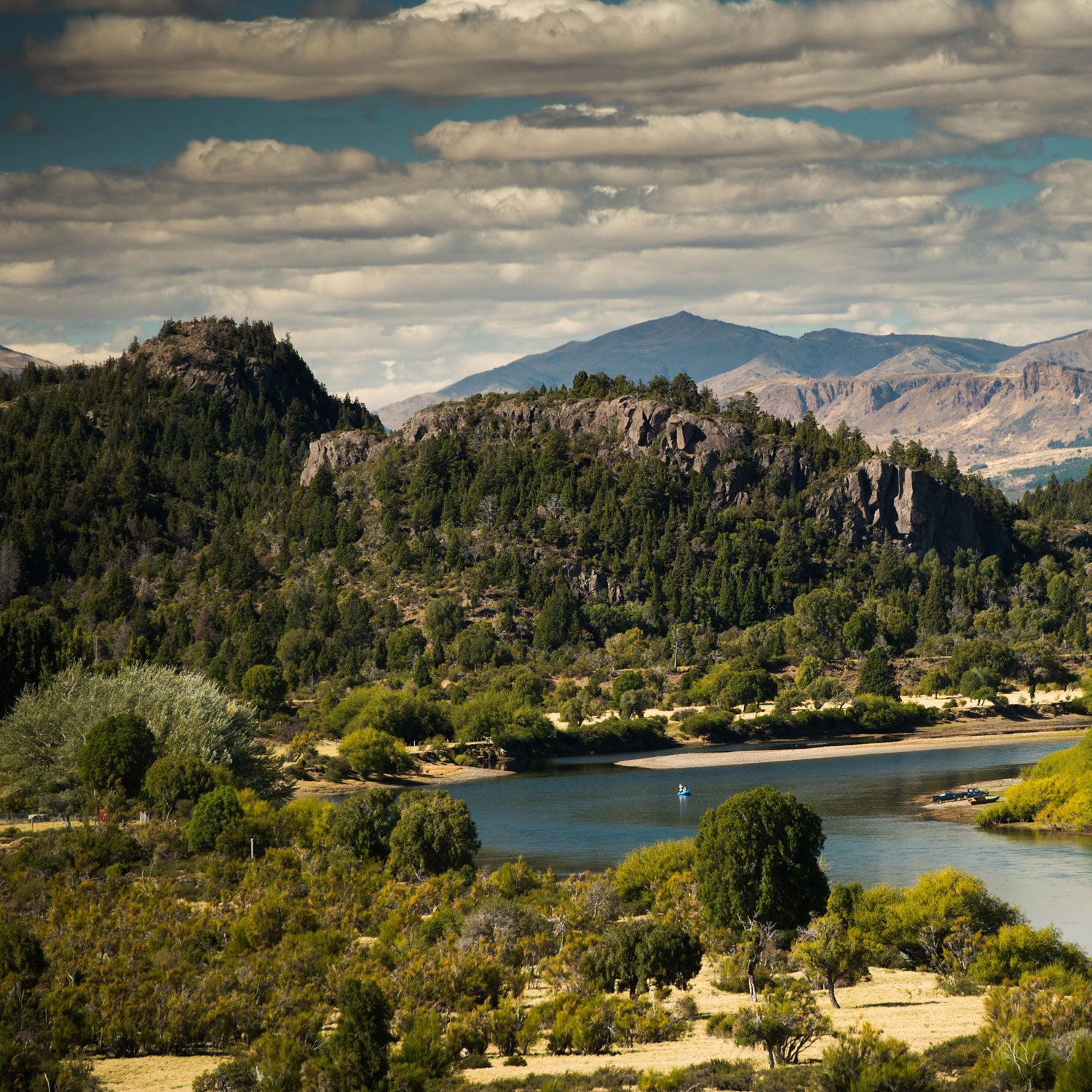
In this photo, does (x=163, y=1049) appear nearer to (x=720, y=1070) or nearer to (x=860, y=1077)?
(x=720, y=1070)

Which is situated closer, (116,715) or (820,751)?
(116,715)

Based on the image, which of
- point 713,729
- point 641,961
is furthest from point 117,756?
point 713,729

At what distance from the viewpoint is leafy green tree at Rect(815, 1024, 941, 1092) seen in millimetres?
37656

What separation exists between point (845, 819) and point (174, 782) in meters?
53.5

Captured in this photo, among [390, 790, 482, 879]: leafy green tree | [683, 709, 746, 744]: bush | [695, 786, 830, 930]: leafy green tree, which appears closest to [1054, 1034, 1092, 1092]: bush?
[695, 786, 830, 930]: leafy green tree

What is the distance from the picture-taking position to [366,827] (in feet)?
282

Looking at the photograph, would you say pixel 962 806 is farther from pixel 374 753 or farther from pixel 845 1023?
pixel 845 1023

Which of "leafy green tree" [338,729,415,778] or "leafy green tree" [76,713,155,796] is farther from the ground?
"leafy green tree" [76,713,155,796]

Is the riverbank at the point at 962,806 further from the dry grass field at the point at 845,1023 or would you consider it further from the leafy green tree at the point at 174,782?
the leafy green tree at the point at 174,782

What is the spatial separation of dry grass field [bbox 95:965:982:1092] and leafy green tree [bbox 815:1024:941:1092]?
190 inches

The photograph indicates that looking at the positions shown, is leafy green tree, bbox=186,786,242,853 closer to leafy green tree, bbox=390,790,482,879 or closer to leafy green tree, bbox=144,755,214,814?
leafy green tree, bbox=144,755,214,814

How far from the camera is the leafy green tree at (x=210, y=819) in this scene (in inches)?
3310

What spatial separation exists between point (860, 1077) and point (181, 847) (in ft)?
185

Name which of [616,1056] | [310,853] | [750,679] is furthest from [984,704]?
[616,1056]
